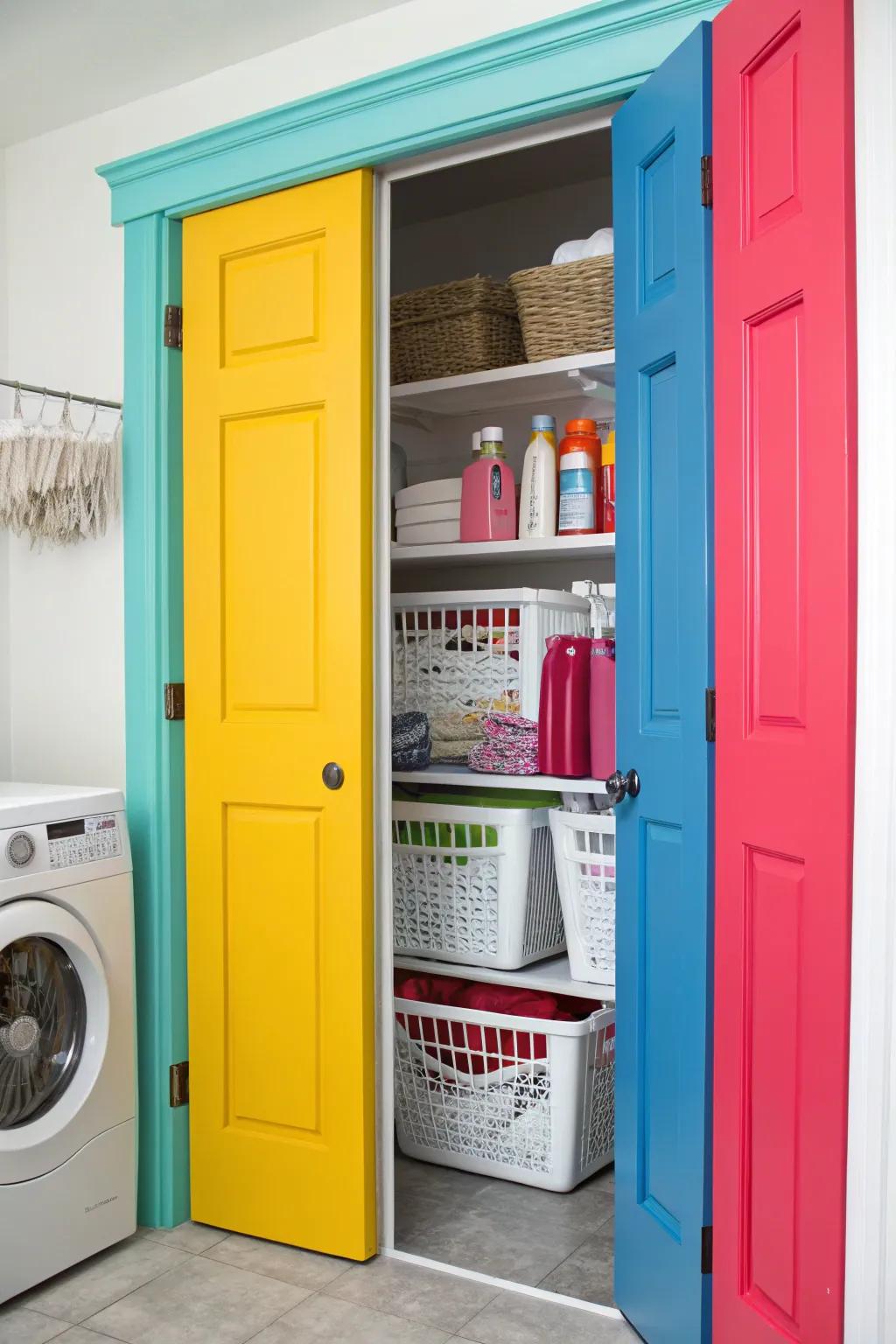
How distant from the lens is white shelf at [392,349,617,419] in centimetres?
260

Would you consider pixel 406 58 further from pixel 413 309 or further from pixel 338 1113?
pixel 338 1113

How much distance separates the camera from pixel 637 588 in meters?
2.09

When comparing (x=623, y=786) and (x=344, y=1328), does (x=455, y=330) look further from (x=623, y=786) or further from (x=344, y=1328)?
(x=344, y=1328)

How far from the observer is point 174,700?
2641 millimetres

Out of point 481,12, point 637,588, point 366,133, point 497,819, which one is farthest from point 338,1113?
point 481,12

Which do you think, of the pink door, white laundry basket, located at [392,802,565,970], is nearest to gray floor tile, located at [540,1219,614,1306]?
the pink door

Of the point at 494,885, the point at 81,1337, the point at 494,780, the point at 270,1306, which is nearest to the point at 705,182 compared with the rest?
the point at 494,780

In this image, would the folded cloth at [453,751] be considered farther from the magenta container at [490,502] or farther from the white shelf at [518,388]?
the white shelf at [518,388]

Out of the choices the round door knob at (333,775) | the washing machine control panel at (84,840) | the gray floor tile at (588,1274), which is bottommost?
the gray floor tile at (588,1274)

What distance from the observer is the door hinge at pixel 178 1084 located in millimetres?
2613

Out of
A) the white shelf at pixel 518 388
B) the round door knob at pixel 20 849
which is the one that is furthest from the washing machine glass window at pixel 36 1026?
the white shelf at pixel 518 388

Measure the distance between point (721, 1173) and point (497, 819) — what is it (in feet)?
3.68

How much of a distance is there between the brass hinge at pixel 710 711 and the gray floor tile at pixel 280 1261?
139 cm

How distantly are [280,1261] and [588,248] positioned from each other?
229 cm
